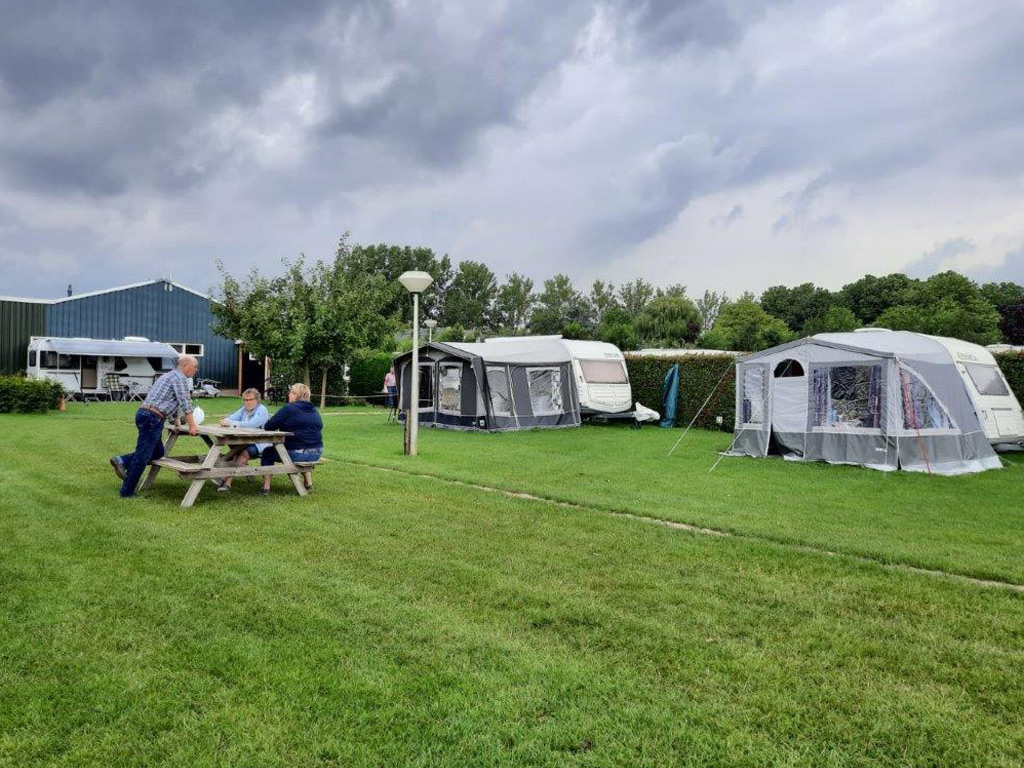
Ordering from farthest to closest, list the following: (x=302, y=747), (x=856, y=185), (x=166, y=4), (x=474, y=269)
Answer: (x=474, y=269)
(x=856, y=185)
(x=166, y=4)
(x=302, y=747)

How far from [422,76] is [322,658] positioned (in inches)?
418

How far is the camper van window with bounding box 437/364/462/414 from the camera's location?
15438 mm

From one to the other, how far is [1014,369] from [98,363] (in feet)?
87.0

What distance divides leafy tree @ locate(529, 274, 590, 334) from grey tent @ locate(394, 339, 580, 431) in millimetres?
38142

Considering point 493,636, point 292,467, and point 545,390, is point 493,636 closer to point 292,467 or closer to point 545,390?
point 292,467

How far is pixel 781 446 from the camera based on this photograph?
11.3 m

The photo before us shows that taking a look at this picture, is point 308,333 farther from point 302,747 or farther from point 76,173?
point 302,747

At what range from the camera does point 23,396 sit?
1716cm

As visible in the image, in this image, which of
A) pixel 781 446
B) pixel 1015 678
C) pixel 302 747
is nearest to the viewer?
pixel 302 747

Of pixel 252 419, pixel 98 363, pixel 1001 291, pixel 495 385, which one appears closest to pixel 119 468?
pixel 252 419

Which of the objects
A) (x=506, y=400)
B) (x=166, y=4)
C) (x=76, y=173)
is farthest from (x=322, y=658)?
(x=76, y=173)

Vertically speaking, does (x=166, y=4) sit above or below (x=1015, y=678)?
above

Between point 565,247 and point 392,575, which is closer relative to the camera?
point 392,575

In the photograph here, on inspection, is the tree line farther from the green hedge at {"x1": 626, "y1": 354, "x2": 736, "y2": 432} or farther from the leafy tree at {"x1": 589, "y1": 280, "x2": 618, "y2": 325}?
the green hedge at {"x1": 626, "y1": 354, "x2": 736, "y2": 432}
